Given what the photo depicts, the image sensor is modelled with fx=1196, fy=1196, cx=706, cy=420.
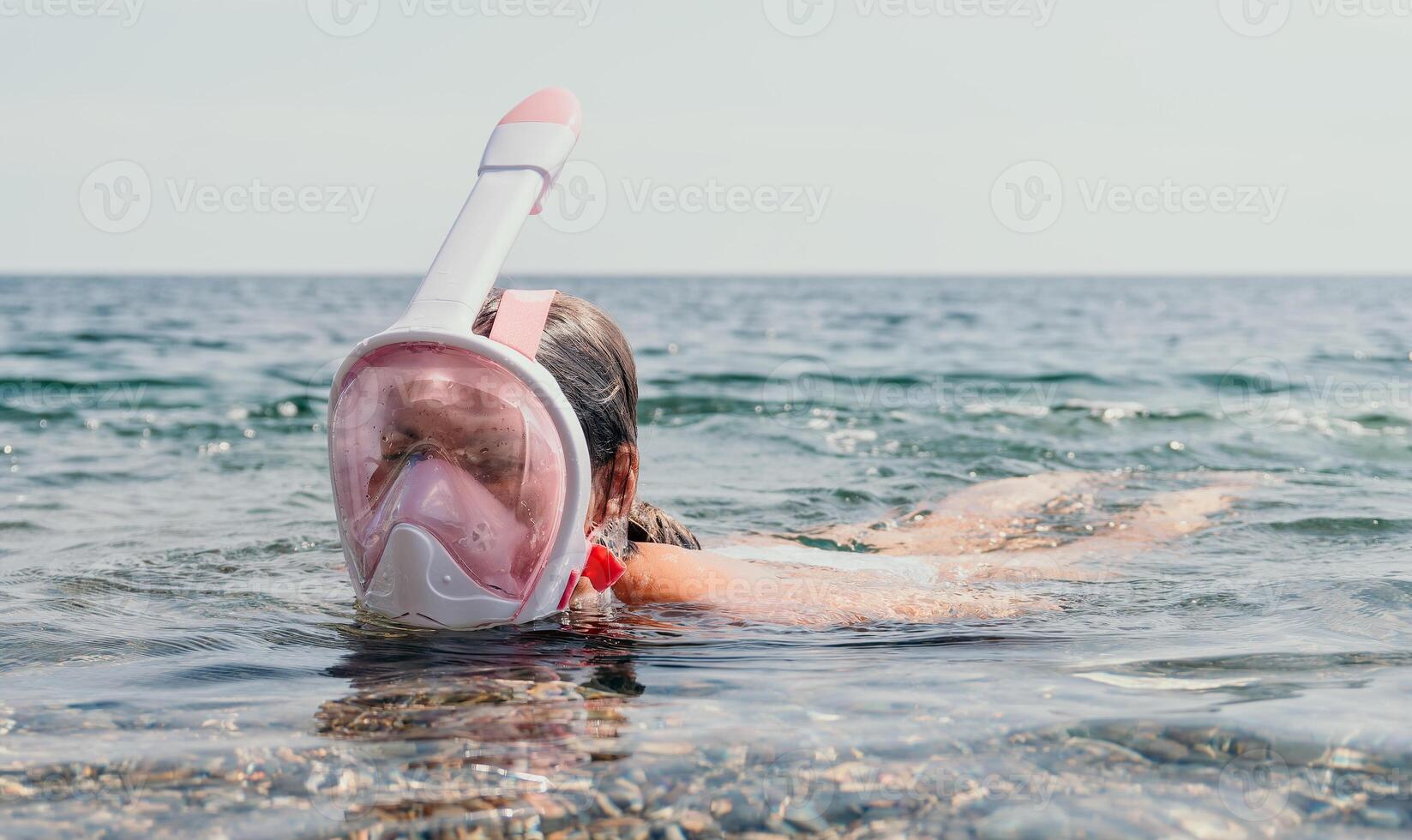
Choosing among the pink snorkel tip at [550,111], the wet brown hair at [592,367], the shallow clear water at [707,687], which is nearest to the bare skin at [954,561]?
the shallow clear water at [707,687]

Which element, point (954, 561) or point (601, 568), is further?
point (954, 561)

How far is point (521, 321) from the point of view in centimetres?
283

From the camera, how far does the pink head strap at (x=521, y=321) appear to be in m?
Result: 2.78

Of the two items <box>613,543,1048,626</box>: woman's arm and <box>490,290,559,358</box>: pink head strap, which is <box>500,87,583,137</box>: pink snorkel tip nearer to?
<box>490,290,559,358</box>: pink head strap

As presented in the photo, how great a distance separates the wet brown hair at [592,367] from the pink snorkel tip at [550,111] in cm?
45

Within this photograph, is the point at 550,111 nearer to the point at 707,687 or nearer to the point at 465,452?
the point at 465,452

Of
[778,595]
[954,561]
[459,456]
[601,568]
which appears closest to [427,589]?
[459,456]

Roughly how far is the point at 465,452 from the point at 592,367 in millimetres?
409

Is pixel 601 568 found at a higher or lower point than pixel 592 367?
lower

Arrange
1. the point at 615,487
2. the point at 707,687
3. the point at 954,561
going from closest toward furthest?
the point at 707,687 < the point at 615,487 < the point at 954,561

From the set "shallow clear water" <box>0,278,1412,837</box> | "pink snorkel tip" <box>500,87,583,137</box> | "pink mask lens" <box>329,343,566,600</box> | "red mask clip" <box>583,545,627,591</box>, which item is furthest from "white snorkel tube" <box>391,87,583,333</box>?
"shallow clear water" <box>0,278,1412,837</box>

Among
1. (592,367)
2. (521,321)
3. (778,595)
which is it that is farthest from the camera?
(778,595)

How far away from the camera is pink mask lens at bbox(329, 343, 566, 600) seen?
2.79 metres

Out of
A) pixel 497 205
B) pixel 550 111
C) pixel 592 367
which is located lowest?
pixel 592 367
